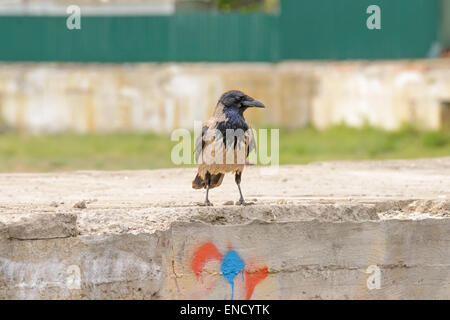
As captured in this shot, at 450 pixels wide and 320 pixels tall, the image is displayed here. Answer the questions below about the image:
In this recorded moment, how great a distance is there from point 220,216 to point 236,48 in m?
10.6

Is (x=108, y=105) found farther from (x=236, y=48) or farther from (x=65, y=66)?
(x=236, y=48)

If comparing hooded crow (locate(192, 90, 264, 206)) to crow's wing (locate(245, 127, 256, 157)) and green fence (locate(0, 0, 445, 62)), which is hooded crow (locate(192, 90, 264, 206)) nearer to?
crow's wing (locate(245, 127, 256, 157))

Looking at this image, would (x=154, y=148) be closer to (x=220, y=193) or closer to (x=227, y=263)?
(x=220, y=193)

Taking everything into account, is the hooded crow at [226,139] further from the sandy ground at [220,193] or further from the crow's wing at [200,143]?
the sandy ground at [220,193]

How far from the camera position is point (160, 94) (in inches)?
683

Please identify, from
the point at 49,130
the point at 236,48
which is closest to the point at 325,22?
the point at 236,48

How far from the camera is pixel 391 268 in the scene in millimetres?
7582

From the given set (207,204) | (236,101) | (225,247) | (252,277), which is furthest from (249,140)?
(252,277)

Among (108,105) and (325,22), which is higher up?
(325,22)

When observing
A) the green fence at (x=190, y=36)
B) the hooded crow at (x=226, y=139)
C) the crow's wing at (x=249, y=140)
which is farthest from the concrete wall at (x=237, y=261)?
the green fence at (x=190, y=36)

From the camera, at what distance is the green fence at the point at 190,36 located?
17.5 m

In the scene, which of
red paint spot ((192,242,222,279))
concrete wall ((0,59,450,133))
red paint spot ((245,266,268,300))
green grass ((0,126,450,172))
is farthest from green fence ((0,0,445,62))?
red paint spot ((192,242,222,279))

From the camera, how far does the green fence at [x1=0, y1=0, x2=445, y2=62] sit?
690 inches

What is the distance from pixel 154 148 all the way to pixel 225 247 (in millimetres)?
8903
